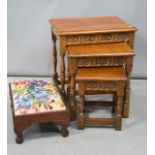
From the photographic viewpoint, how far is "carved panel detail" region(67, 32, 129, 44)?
6.25 feet

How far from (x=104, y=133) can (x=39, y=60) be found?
134cm

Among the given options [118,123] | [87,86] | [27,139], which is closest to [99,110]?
[118,123]

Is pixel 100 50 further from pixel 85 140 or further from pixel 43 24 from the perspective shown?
pixel 43 24

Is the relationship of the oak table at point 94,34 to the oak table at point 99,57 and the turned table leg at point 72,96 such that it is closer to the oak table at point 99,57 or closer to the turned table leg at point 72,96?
the oak table at point 99,57

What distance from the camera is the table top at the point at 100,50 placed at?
69.9 inches

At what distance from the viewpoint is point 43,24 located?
2.80 m

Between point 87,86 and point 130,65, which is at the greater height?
point 130,65

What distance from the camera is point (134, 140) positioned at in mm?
1828

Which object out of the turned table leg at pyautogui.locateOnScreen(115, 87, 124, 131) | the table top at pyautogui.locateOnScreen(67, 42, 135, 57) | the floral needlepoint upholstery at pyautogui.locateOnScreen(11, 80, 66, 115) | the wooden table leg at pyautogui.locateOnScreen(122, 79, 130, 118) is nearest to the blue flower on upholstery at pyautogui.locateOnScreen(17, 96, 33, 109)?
the floral needlepoint upholstery at pyautogui.locateOnScreen(11, 80, 66, 115)

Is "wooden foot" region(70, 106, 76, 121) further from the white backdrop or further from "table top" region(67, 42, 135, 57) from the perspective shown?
the white backdrop

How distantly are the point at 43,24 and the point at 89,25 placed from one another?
0.88 meters

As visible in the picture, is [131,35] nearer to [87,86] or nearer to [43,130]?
[87,86]

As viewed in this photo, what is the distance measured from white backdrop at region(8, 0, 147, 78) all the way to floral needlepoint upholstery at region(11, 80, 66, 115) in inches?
34.1

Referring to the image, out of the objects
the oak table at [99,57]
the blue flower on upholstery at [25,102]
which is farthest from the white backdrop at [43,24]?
the blue flower on upholstery at [25,102]
